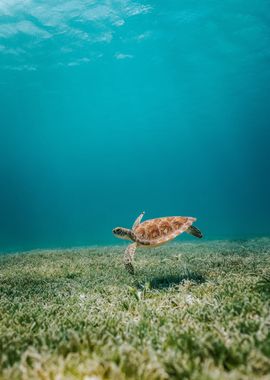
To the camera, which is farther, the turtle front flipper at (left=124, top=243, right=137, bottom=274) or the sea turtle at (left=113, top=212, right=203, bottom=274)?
the sea turtle at (left=113, top=212, right=203, bottom=274)

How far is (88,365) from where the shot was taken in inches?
105

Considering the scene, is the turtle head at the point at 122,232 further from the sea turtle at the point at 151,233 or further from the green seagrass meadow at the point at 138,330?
the green seagrass meadow at the point at 138,330

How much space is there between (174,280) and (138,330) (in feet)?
11.7

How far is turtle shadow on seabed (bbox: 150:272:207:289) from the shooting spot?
6.66 m

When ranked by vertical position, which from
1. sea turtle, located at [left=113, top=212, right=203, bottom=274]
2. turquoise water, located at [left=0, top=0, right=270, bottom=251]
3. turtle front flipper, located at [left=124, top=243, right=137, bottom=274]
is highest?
turquoise water, located at [left=0, top=0, right=270, bottom=251]

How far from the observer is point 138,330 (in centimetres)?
375

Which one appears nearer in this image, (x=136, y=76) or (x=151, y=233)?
(x=151, y=233)

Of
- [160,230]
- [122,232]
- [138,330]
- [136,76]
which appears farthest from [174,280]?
[136,76]

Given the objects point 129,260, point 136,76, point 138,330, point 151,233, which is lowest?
point 138,330

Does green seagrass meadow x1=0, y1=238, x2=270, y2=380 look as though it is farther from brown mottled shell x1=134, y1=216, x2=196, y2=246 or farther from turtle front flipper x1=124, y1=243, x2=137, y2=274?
brown mottled shell x1=134, y1=216, x2=196, y2=246

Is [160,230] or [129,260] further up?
[160,230]

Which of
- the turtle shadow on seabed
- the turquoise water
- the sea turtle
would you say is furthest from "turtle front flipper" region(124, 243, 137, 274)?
the turquoise water

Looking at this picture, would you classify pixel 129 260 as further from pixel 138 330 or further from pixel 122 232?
pixel 138 330

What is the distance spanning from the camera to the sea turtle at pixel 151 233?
21.5 ft
